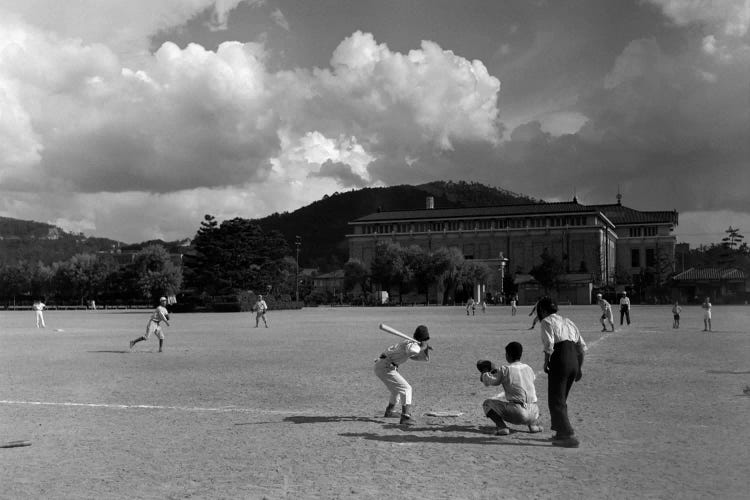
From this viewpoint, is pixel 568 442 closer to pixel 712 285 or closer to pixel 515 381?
pixel 515 381

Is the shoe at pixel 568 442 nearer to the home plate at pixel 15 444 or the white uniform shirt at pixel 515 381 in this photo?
the white uniform shirt at pixel 515 381

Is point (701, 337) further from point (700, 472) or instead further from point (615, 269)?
point (615, 269)

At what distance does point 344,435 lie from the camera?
8719 mm

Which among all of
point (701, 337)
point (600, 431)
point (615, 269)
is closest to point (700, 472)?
point (600, 431)

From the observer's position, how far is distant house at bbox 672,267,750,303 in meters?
78.9

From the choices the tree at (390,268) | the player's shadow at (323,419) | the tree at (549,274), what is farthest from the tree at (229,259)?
the player's shadow at (323,419)

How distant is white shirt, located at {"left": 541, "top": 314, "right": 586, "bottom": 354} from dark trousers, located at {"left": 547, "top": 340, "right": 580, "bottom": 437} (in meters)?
0.06

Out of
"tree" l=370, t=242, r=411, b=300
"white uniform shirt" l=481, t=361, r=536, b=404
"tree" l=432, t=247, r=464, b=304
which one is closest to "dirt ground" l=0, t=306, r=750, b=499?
"white uniform shirt" l=481, t=361, r=536, b=404

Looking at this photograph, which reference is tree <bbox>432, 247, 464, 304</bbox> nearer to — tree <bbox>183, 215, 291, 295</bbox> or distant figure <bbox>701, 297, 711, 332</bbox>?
tree <bbox>183, 215, 291, 295</bbox>

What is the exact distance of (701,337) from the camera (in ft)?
89.0

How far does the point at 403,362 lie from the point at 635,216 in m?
140

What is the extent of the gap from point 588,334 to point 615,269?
108928 millimetres

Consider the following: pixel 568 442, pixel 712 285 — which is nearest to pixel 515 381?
pixel 568 442

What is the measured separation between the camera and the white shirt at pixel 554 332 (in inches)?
323
